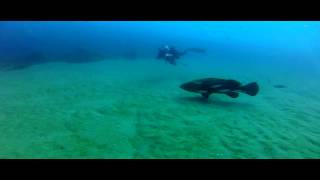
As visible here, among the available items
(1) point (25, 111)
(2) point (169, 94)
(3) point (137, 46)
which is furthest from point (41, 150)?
(3) point (137, 46)

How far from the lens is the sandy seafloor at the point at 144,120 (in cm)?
563

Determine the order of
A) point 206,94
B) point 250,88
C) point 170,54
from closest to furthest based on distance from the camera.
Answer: point 250,88 → point 206,94 → point 170,54

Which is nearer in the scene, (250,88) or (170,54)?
(250,88)

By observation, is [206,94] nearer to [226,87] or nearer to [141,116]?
[226,87]

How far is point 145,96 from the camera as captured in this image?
31.4 ft

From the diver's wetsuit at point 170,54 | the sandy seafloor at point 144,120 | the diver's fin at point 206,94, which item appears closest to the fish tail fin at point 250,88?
the sandy seafloor at point 144,120

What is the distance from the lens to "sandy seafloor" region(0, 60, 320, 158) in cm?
563

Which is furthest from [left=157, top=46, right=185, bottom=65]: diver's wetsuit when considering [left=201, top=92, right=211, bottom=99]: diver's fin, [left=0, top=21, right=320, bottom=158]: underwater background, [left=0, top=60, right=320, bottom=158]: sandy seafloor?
[left=201, top=92, right=211, bottom=99]: diver's fin

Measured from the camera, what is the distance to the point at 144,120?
284 inches

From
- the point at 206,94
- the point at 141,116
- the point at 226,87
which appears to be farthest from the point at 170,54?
the point at 141,116

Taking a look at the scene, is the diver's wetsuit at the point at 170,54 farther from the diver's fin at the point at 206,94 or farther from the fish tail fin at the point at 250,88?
the fish tail fin at the point at 250,88
